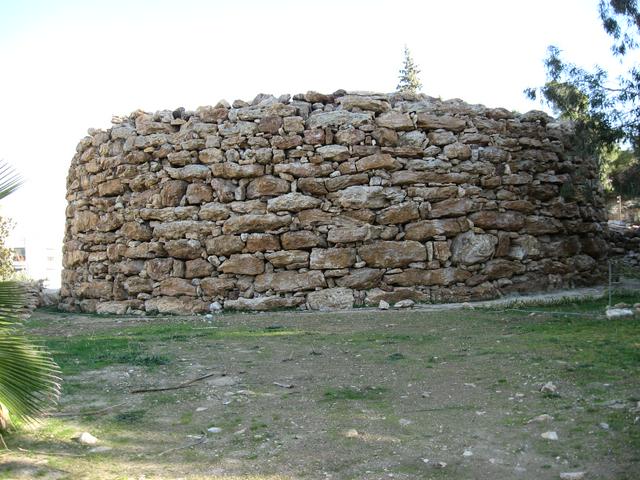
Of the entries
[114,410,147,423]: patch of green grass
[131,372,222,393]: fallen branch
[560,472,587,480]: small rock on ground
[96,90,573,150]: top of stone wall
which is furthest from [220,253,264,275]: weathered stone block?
[560,472,587,480]: small rock on ground

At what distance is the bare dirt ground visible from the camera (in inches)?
133

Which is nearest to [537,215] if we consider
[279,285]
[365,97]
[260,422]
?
[365,97]

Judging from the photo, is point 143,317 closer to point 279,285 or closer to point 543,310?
point 279,285

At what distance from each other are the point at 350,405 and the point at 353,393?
30cm

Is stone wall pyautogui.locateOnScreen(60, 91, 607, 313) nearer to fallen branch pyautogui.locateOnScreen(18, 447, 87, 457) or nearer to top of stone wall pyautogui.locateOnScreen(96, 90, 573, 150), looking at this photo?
top of stone wall pyautogui.locateOnScreen(96, 90, 573, 150)

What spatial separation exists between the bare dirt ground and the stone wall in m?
2.23

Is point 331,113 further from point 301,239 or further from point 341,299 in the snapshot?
point 341,299

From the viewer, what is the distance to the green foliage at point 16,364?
127 inches

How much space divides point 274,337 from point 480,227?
13.6 feet

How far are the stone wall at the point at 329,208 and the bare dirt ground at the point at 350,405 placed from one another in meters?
2.23

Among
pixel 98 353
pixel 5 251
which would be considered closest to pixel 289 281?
pixel 98 353

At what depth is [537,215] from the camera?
10445 mm

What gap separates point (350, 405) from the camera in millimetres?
4453

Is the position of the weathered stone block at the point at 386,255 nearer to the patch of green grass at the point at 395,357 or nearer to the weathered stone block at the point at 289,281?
the weathered stone block at the point at 289,281
